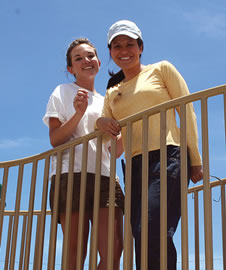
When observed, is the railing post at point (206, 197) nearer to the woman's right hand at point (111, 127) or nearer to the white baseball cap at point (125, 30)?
the woman's right hand at point (111, 127)

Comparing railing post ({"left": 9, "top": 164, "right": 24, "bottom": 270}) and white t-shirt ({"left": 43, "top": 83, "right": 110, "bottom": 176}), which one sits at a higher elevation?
white t-shirt ({"left": 43, "top": 83, "right": 110, "bottom": 176})

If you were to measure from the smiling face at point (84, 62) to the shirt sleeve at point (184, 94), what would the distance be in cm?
70

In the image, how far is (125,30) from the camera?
8.25 ft

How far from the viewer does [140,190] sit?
233cm

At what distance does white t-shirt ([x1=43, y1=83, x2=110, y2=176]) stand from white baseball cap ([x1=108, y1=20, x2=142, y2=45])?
20.2 inches

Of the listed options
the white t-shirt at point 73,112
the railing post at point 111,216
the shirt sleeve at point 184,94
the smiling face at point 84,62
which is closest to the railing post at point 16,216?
the white t-shirt at point 73,112

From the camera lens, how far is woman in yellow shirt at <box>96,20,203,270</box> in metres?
2.17

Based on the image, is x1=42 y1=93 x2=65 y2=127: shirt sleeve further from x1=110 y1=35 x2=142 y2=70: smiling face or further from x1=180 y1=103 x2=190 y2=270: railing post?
x1=180 y1=103 x2=190 y2=270: railing post

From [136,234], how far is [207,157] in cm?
46

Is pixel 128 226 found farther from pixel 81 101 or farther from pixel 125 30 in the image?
pixel 125 30

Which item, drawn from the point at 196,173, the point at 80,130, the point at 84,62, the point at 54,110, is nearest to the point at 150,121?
the point at 196,173

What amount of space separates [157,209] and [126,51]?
0.85m

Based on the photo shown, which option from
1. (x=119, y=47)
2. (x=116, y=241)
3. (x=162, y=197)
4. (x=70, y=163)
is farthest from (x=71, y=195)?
(x=119, y=47)

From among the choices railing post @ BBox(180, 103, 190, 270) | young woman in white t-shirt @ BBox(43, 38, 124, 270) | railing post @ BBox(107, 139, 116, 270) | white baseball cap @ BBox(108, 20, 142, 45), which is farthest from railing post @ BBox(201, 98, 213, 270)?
young woman in white t-shirt @ BBox(43, 38, 124, 270)
